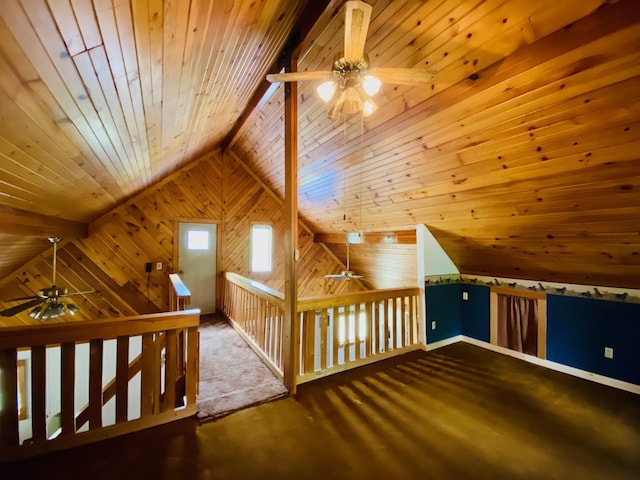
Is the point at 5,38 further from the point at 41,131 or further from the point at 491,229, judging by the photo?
the point at 491,229

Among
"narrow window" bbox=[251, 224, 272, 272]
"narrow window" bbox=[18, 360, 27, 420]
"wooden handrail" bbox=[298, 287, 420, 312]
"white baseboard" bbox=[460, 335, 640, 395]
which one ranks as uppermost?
"narrow window" bbox=[251, 224, 272, 272]

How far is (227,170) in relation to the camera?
6.00 metres

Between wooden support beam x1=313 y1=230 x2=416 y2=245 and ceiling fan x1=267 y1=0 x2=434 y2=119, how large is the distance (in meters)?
2.78

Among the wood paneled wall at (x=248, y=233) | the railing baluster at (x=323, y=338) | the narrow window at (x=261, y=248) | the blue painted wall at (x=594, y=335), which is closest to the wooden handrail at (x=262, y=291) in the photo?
the railing baluster at (x=323, y=338)

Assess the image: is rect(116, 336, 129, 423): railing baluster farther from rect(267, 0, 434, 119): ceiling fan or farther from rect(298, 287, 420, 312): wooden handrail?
rect(267, 0, 434, 119): ceiling fan

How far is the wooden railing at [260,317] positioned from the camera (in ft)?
10.9

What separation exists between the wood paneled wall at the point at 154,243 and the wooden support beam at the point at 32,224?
841 millimetres

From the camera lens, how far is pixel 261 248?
644cm

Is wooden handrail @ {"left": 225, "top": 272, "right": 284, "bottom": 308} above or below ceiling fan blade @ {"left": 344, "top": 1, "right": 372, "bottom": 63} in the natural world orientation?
below

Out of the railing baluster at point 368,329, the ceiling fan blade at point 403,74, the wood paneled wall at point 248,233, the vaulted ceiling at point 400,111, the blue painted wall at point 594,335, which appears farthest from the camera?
the wood paneled wall at point 248,233

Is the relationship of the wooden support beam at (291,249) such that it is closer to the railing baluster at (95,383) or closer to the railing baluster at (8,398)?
the railing baluster at (95,383)

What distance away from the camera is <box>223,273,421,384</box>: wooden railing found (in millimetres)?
3123

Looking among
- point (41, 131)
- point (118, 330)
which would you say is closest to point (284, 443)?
point (118, 330)

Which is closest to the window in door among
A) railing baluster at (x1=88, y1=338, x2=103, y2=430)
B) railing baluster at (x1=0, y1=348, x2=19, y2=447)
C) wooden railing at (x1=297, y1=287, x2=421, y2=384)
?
wooden railing at (x1=297, y1=287, x2=421, y2=384)
